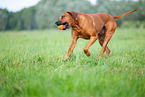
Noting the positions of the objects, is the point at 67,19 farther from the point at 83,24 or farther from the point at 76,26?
the point at 83,24

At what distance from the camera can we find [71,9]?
28.1 meters

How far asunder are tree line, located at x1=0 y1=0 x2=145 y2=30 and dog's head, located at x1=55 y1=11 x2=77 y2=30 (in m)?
24.5

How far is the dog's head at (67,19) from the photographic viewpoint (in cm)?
340

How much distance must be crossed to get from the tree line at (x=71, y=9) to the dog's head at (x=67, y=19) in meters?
24.5

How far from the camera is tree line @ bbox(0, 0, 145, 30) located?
1094 inches

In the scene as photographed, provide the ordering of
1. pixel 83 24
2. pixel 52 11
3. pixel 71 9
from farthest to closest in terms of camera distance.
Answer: pixel 52 11 < pixel 71 9 < pixel 83 24

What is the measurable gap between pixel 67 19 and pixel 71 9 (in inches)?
1019

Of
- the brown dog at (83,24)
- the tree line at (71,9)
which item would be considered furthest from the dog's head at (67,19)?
the tree line at (71,9)

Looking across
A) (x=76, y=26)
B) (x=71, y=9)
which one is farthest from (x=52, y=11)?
(x=76, y=26)

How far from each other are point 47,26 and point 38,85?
1414 inches

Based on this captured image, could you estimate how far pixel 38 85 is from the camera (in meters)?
1.89

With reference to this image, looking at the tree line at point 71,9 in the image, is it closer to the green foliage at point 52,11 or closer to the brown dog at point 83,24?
the green foliage at point 52,11

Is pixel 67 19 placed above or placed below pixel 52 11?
below

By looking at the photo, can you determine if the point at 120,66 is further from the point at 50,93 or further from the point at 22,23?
the point at 22,23
